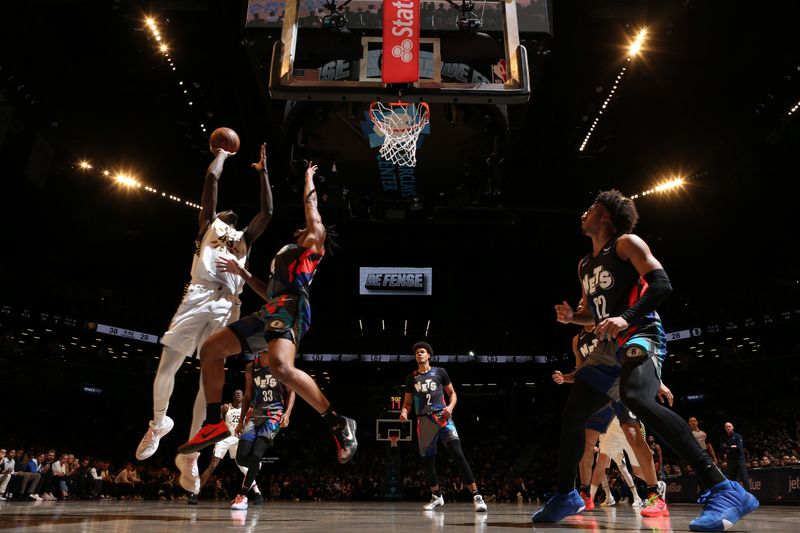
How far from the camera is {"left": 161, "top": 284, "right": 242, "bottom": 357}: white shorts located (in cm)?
482

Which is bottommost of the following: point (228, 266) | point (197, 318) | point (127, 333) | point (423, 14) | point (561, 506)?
point (561, 506)

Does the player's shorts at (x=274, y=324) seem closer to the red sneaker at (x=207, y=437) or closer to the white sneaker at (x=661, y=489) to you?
the red sneaker at (x=207, y=437)

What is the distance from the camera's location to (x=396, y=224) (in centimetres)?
2414

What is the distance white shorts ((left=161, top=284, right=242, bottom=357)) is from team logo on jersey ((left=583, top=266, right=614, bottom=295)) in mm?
2784

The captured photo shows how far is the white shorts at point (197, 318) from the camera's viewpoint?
190 inches

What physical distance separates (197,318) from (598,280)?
2.99 meters

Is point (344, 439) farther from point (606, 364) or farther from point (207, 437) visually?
point (606, 364)

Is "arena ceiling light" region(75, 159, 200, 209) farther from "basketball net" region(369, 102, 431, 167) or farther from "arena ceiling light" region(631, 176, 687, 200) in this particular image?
"arena ceiling light" region(631, 176, 687, 200)

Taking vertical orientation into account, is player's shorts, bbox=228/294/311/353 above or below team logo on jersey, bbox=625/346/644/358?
above

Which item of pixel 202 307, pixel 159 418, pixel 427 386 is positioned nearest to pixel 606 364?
pixel 202 307

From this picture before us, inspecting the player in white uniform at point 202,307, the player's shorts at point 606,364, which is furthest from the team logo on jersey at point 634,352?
the player in white uniform at point 202,307

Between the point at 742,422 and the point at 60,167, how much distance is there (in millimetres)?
25066

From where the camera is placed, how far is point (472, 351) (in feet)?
97.8

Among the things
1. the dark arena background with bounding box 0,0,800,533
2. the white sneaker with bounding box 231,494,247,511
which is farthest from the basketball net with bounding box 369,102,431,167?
the white sneaker with bounding box 231,494,247,511
